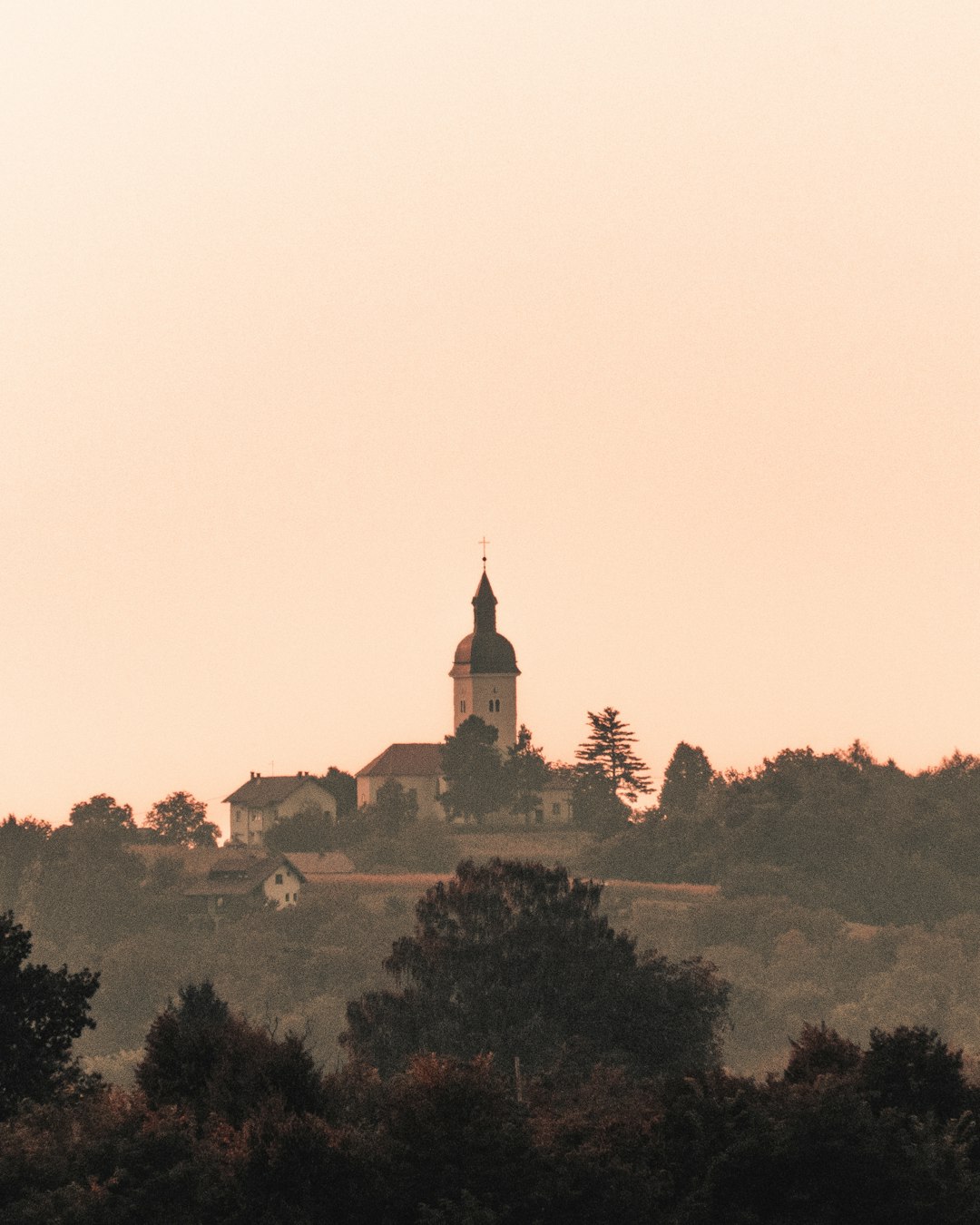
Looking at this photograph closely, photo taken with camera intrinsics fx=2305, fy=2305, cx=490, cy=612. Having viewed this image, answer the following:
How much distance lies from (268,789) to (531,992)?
101096mm

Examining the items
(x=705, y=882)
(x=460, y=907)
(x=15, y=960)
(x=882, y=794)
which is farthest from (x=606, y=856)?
(x=15, y=960)

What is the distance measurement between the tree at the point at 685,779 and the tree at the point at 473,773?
1228 centimetres

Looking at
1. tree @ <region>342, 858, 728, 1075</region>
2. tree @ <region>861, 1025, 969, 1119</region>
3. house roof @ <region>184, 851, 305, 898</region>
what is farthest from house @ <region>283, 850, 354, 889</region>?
tree @ <region>861, 1025, 969, 1119</region>

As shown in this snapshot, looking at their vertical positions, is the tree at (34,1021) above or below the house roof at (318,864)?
below

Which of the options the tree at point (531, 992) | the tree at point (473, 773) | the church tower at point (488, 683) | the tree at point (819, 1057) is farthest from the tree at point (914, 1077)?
the church tower at point (488, 683)

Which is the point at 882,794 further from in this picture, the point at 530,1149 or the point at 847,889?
the point at 530,1149

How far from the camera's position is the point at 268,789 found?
181m

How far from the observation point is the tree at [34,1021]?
4006 cm

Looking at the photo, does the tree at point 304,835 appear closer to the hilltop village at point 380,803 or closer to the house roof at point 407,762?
the hilltop village at point 380,803

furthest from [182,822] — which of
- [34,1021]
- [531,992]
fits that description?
Result: [34,1021]

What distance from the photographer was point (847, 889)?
16138cm

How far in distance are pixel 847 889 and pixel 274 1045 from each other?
126636 millimetres

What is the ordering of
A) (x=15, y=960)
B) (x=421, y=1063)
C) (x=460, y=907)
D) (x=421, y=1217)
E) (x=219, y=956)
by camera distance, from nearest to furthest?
(x=421, y=1217), (x=421, y=1063), (x=15, y=960), (x=460, y=907), (x=219, y=956)

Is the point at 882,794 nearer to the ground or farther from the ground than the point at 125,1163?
farther from the ground
